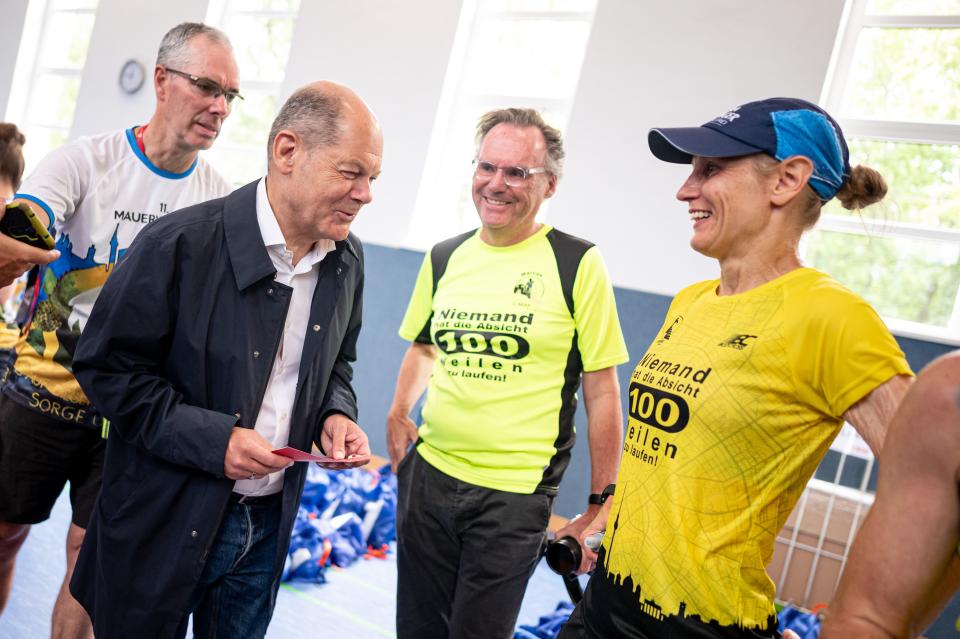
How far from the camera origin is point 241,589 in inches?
74.4

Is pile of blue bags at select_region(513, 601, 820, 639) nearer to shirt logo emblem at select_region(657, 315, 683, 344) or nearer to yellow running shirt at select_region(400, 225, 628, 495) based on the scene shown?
yellow running shirt at select_region(400, 225, 628, 495)

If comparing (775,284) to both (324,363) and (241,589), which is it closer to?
(324,363)

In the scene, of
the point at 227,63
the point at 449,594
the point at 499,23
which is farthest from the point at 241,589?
the point at 499,23

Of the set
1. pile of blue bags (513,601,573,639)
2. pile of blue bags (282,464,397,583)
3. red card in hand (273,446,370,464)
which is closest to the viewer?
red card in hand (273,446,370,464)

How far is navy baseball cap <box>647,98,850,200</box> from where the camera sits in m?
1.54

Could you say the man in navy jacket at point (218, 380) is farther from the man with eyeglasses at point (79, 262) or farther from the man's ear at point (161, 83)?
the man's ear at point (161, 83)

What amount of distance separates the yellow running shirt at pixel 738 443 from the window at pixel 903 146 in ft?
13.7

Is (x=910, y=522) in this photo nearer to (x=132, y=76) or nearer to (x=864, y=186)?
(x=864, y=186)

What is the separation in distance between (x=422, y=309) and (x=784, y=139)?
1433mm

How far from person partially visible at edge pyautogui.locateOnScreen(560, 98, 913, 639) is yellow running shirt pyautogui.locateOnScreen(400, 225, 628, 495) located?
1.92 ft

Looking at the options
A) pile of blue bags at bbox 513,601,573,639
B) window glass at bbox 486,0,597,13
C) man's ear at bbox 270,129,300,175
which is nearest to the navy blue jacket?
man's ear at bbox 270,129,300,175

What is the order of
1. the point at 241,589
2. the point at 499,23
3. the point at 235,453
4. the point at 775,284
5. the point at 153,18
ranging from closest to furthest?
the point at 775,284
the point at 235,453
the point at 241,589
the point at 499,23
the point at 153,18

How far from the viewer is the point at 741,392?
1.45 metres

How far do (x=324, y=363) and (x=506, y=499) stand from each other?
0.66 m
